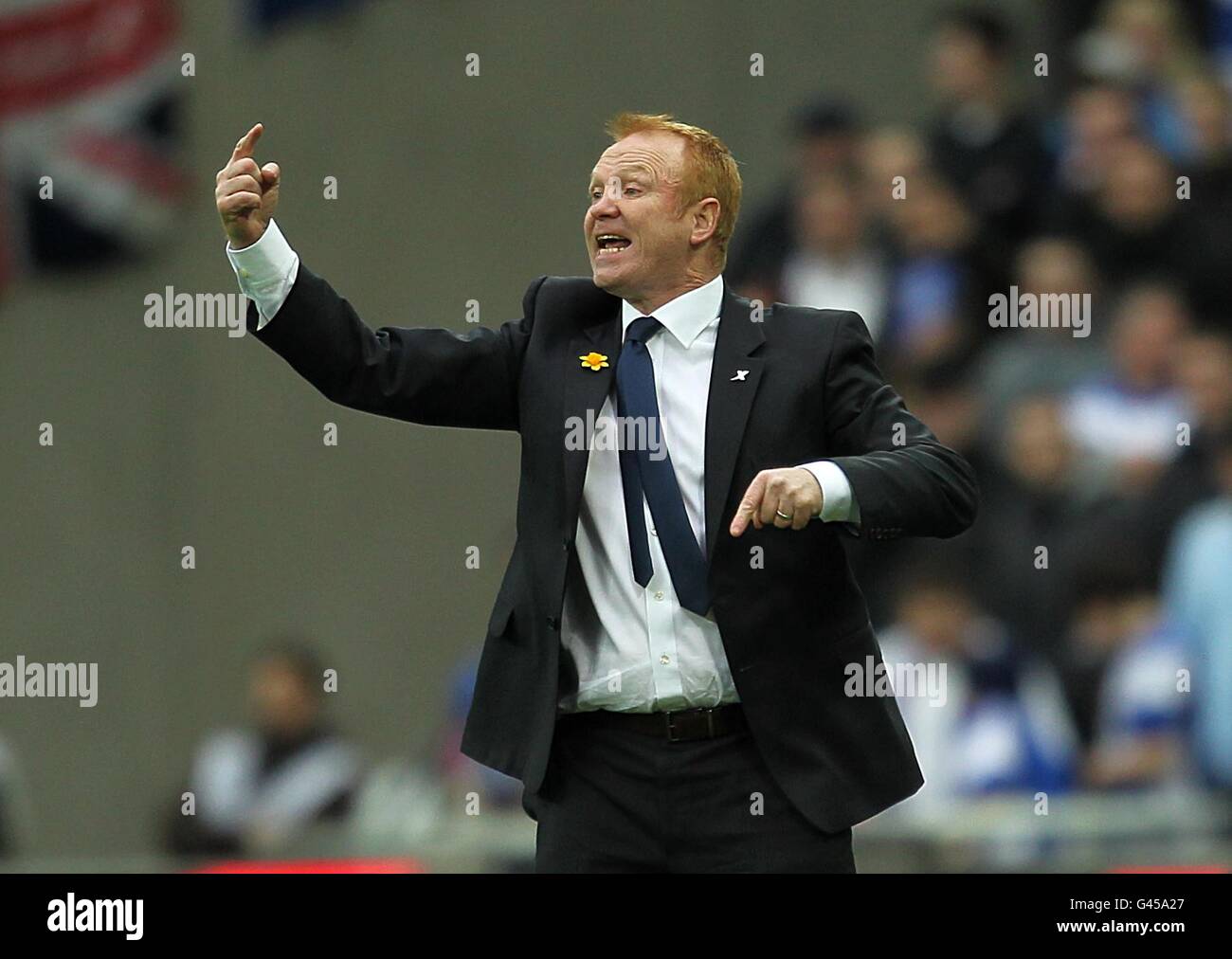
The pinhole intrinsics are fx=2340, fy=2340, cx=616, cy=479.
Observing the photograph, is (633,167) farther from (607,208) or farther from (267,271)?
(267,271)

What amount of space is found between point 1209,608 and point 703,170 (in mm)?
3852

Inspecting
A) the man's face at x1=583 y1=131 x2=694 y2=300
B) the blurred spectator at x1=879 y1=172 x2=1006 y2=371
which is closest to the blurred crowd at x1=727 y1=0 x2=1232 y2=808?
the blurred spectator at x1=879 y1=172 x2=1006 y2=371

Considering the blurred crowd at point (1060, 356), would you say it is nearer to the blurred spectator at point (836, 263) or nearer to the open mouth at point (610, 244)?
the blurred spectator at point (836, 263)

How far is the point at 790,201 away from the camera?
8.83 meters

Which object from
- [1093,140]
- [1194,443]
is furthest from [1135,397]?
[1093,140]

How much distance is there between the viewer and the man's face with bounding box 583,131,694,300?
4566 millimetres

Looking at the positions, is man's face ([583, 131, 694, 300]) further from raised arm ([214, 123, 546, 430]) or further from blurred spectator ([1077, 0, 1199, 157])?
blurred spectator ([1077, 0, 1199, 157])

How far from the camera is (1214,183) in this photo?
8.68 m

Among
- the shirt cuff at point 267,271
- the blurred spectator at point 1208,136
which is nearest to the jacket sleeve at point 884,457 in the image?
the shirt cuff at point 267,271

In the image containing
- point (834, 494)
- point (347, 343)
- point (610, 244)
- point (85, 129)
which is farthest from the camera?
point (85, 129)

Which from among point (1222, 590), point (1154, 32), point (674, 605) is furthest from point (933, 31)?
point (674, 605)

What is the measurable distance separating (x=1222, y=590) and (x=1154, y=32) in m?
2.42

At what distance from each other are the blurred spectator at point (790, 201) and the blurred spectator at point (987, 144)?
0.36 meters

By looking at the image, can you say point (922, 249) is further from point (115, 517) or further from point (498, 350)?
point (498, 350)
